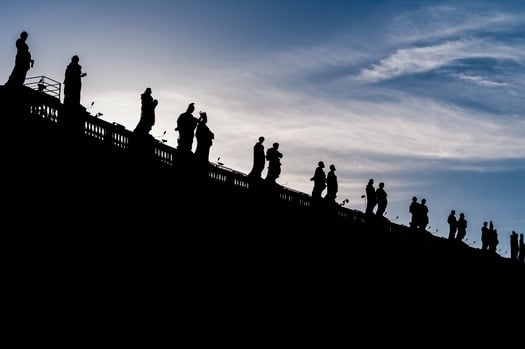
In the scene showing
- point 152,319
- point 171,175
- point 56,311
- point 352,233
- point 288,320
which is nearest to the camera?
point 56,311

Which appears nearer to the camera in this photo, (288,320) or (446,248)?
(288,320)

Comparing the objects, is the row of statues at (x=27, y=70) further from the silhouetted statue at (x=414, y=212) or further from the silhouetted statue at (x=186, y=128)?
the silhouetted statue at (x=414, y=212)

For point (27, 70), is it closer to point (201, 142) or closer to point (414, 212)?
point (201, 142)

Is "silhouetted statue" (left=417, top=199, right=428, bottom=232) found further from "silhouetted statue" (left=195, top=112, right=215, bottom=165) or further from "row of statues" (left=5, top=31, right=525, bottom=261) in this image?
"silhouetted statue" (left=195, top=112, right=215, bottom=165)

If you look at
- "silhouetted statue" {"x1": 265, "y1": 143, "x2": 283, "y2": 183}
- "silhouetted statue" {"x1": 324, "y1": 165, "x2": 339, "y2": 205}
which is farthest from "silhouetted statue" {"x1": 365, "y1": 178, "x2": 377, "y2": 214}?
"silhouetted statue" {"x1": 265, "y1": 143, "x2": 283, "y2": 183}

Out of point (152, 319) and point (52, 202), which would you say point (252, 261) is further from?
point (52, 202)

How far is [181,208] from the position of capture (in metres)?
19.9

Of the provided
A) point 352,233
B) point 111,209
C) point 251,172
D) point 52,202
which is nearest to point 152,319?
point 111,209

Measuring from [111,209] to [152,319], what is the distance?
124 inches

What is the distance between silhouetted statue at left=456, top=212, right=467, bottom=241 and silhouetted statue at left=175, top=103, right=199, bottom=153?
81.7 ft

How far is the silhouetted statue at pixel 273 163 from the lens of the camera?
24.2 m

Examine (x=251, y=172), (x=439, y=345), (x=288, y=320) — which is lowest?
(x=439, y=345)

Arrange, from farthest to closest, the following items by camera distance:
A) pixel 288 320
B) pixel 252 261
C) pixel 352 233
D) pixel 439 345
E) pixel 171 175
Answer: pixel 439 345 < pixel 352 233 < pixel 288 320 < pixel 252 261 < pixel 171 175

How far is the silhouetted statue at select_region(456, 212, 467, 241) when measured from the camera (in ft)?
134
